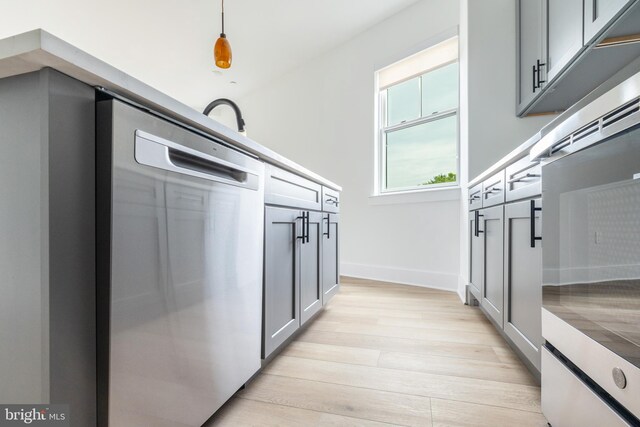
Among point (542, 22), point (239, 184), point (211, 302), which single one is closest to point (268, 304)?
point (211, 302)

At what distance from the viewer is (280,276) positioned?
53.1 inches

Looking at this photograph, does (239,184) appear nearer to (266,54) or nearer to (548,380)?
(548,380)

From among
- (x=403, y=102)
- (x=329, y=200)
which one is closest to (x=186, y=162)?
(x=329, y=200)

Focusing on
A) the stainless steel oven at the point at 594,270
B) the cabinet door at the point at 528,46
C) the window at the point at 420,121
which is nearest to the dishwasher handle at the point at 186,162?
the stainless steel oven at the point at 594,270

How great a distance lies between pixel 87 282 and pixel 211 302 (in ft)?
1.17

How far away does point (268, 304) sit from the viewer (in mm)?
1224

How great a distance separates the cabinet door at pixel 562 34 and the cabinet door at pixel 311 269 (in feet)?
4.96

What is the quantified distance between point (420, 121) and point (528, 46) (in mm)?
1166

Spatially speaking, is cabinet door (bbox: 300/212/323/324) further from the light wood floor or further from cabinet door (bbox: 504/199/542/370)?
cabinet door (bbox: 504/199/542/370)

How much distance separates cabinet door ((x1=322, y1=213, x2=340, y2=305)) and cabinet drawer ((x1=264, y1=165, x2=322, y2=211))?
0.23m

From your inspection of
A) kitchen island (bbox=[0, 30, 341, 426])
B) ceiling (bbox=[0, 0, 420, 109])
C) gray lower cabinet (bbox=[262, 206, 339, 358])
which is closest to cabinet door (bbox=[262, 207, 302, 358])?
gray lower cabinet (bbox=[262, 206, 339, 358])

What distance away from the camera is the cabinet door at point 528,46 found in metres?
1.93

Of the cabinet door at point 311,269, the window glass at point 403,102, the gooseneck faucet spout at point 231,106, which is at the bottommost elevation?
the cabinet door at point 311,269

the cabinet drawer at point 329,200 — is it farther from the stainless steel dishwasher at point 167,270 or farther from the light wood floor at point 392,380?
the stainless steel dishwasher at point 167,270
